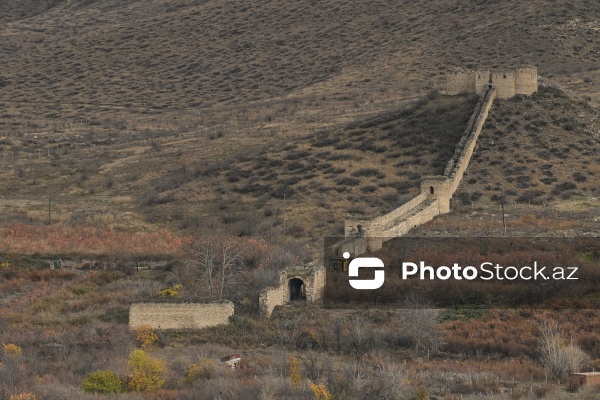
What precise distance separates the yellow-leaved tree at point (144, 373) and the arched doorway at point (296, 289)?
323 inches

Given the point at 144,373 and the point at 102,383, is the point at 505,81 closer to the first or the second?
the point at 144,373

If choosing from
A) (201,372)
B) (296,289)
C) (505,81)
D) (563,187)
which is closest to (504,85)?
(505,81)

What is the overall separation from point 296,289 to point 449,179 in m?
13.1

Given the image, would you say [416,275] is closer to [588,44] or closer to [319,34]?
[588,44]

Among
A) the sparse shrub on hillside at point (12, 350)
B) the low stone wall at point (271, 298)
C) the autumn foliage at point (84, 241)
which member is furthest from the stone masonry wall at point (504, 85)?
the sparse shrub on hillside at point (12, 350)

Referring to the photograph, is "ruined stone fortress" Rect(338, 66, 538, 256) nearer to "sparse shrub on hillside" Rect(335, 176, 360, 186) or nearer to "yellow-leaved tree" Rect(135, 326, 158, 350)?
"sparse shrub on hillside" Rect(335, 176, 360, 186)

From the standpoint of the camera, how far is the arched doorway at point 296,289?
37.6 metres

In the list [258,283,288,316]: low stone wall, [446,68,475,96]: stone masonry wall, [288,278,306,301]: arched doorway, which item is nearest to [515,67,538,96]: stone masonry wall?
[446,68,475,96]: stone masonry wall

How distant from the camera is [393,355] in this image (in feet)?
107

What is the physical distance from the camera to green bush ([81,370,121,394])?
2845cm

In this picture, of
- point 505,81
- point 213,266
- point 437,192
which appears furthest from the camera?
point 505,81

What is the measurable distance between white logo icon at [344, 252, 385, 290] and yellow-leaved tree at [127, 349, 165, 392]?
9.36 metres

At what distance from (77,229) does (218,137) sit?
23.0m

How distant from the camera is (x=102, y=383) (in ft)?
94.0
